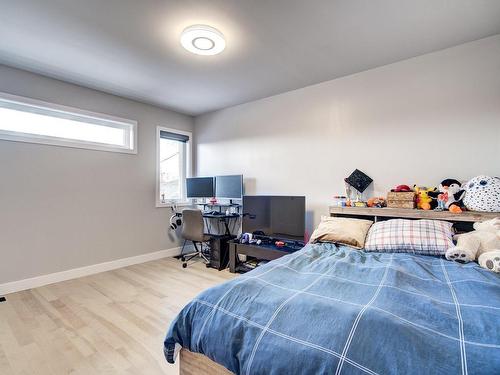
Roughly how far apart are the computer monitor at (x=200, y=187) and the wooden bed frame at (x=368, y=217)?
2.12m

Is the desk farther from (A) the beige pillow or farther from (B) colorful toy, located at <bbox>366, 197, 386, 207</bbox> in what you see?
(B) colorful toy, located at <bbox>366, 197, 386, 207</bbox>

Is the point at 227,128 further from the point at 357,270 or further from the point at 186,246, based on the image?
the point at 357,270

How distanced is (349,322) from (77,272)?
3.66m

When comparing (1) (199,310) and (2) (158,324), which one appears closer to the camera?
(1) (199,310)

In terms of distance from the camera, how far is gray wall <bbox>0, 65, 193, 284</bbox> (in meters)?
2.90

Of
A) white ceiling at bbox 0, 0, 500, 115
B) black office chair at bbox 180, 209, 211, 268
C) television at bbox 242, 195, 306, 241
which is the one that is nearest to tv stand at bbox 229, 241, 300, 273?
television at bbox 242, 195, 306, 241

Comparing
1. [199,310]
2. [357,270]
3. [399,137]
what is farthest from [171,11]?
[399,137]

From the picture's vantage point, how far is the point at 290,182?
3.59 meters

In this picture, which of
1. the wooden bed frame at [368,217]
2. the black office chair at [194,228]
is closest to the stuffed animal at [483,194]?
the wooden bed frame at [368,217]

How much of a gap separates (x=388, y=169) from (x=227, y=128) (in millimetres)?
2630

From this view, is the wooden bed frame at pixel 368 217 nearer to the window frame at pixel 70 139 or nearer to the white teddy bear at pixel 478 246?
the white teddy bear at pixel 478 246

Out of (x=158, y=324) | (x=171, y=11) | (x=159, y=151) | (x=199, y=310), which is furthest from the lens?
(x=159, y=151)

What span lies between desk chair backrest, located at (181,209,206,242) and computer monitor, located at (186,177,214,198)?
0.52 meters

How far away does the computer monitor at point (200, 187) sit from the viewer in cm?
423
